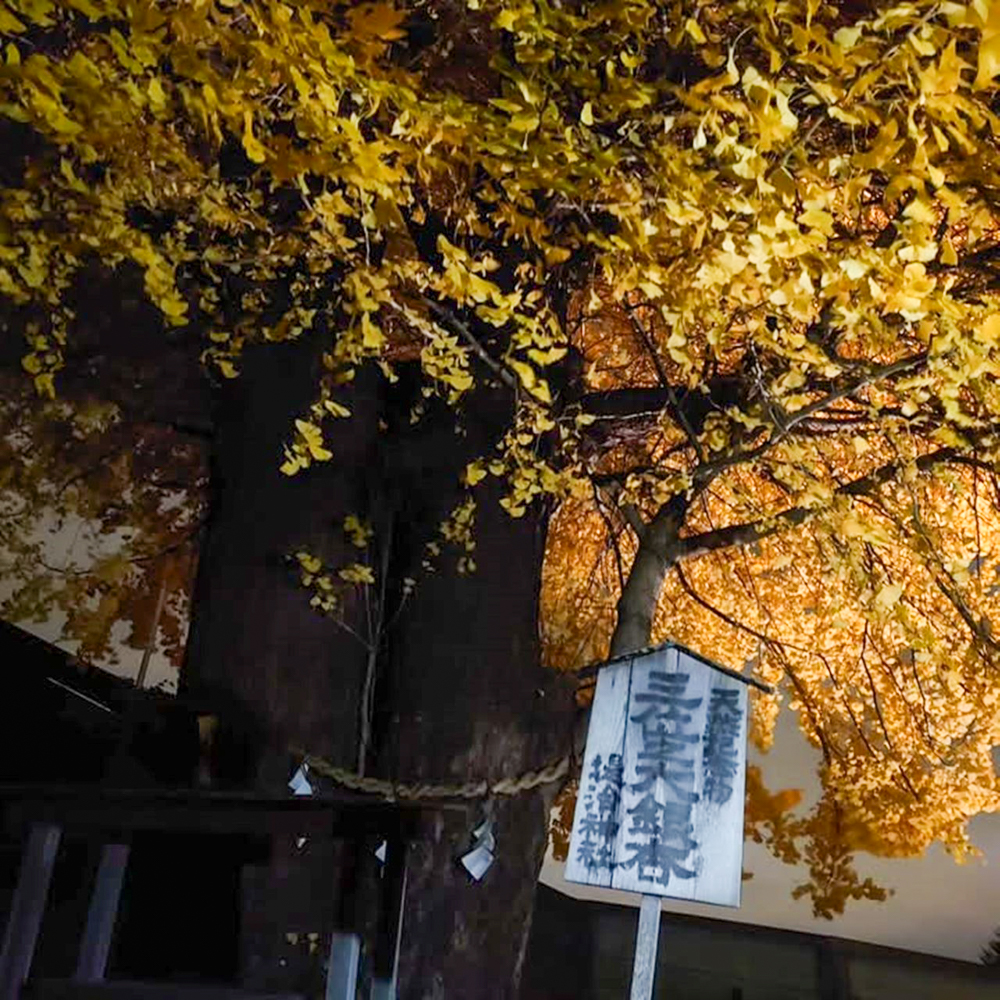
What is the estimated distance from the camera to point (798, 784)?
12430 millimetres

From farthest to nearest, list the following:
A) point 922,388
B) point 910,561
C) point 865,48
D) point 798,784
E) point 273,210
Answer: point 798,784, point 910,561, point 273,210, point 922,388, point 865,48

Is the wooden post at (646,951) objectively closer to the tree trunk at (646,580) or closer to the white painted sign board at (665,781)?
the white painted sign board at (665,781)

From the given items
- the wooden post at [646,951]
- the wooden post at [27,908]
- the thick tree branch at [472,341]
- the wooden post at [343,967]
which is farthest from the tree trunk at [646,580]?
the wooden post at [27,908]

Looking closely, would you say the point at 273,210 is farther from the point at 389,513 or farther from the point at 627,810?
the point at 627,810

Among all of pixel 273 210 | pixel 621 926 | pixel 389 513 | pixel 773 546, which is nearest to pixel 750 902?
pixel 621 926

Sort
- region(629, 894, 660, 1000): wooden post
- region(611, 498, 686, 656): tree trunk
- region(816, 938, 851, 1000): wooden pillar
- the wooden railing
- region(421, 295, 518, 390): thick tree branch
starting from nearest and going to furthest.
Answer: the wooden railing
region(629, 894, 660, 1000): wooden post
region(421, 295, 518, 390): thick tree branch
region(611, 498, 686, 656): tree trunk
region(816, 938, 851, 1000): wooden pillar

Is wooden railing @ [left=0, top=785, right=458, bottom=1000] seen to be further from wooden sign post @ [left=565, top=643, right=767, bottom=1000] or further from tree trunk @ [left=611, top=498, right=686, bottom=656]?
tree trunk @ [left=611, top=498, right=686, bottom=656]

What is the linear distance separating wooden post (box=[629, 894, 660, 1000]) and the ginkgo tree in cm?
136

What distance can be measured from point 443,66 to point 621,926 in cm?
1193

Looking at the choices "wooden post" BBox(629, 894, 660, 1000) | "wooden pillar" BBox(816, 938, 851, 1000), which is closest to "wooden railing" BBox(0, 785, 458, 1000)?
"wooden post" BBox(629, 894, 660, 1000)

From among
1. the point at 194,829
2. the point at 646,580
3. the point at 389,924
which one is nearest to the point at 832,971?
the point at 646,580

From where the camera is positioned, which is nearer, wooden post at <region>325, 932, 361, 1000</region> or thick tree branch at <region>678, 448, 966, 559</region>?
wooden post at <region>325, 932, 361, 1000</region>


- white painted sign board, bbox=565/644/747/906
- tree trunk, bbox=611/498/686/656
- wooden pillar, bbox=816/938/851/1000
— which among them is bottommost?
wooden pillar, bbox=816/938/851/1000

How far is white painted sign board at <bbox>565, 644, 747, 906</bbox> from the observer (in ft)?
11.5
